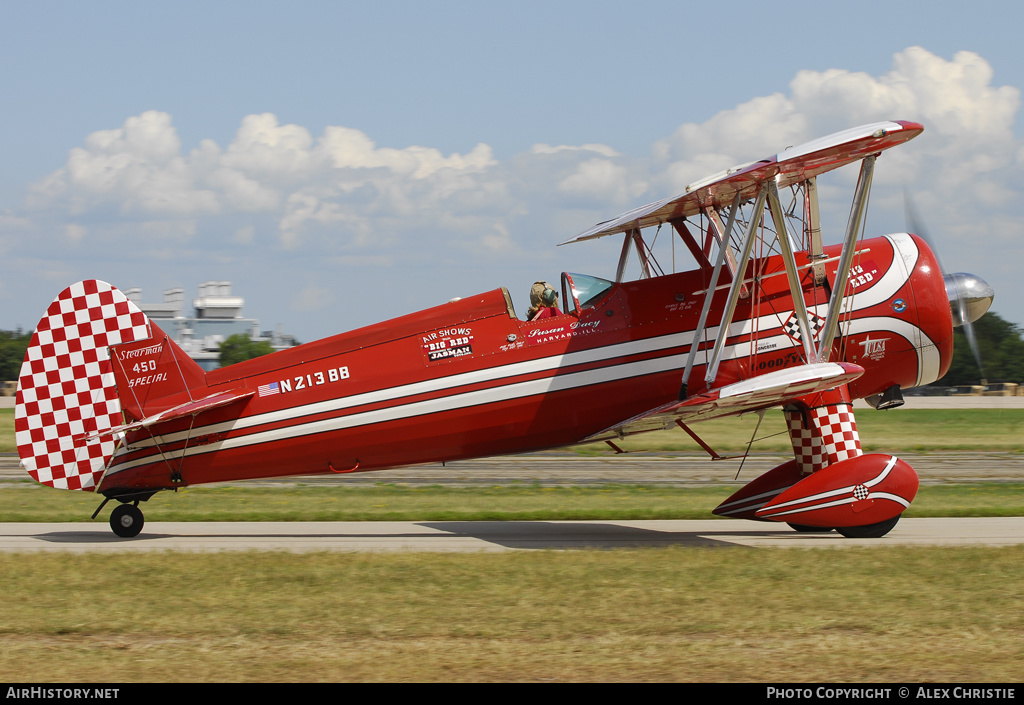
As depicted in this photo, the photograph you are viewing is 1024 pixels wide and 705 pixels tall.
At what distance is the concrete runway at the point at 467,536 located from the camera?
1078 centimetres

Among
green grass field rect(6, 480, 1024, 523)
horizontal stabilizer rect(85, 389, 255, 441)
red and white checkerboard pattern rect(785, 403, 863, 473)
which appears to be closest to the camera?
horizontal stabilizer rect(85, 389, 255, 441)

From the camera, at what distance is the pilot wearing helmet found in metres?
11.3

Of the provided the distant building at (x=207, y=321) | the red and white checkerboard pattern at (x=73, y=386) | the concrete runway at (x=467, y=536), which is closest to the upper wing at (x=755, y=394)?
the concrete runway at (x=467, y=536)

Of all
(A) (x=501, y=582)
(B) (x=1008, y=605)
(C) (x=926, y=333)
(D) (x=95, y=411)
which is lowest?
(B) (x=1008, y=605)

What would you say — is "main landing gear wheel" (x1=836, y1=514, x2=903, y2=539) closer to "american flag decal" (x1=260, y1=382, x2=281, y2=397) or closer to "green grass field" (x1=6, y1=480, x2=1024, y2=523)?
"green grass field" (x1=6, y1=480, x2=1024, y2=523)

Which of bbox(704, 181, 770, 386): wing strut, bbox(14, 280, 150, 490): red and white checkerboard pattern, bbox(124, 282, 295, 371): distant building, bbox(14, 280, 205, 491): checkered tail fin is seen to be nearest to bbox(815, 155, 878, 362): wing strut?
bbox(704, 181, 770, 386): wing strut

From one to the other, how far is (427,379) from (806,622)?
571cm

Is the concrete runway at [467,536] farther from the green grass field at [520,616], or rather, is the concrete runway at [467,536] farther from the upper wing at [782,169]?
the upper wing at [782,169]

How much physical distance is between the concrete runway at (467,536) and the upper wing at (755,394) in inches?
57.4

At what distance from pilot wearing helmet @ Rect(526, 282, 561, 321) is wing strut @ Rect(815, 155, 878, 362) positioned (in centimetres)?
304

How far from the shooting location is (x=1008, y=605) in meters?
7.10

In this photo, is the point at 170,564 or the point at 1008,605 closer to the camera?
the point at 1008,605

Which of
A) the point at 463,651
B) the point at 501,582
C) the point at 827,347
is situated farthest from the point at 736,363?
the point at 463,651

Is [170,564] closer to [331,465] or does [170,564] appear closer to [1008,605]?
[331,465]
